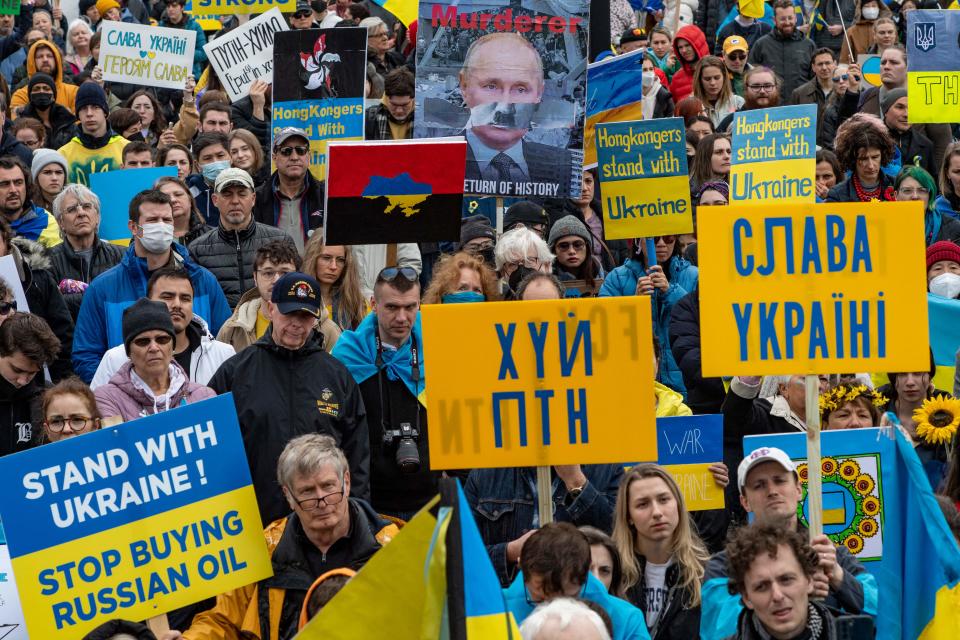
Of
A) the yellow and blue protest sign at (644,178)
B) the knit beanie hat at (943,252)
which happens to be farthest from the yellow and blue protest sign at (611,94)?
the knit beanie hat at (943,252)

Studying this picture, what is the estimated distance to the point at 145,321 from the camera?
761cm

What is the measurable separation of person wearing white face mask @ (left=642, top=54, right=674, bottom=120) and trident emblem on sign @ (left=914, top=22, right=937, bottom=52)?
2637 millimetres

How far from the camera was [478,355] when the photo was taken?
626 cm

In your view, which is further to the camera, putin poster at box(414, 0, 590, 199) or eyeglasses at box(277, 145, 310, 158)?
eyeglasses at box(277, 145, 310, 158)

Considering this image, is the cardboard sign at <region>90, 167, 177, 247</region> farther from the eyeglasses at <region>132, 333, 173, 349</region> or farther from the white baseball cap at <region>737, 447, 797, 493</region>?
the white baseball cap at <region>737, 447, 797, 493</region>

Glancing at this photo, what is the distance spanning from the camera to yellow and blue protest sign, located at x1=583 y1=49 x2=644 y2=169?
11.7 metres

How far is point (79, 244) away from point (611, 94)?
12.1 feet

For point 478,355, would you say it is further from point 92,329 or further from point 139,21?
point 139,21

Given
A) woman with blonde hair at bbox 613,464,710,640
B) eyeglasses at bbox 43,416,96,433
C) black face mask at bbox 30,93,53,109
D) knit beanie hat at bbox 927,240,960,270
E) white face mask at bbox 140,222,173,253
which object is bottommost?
woman with blonde hair at bbox 613,464,710,640

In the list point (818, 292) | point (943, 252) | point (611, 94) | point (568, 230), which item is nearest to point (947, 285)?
point (943, 252)

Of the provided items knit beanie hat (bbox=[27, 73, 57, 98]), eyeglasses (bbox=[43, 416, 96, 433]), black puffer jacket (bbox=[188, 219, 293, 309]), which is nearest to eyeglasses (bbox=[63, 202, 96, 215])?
black puffer jacket (bbox=[188, 219, 293, 309])

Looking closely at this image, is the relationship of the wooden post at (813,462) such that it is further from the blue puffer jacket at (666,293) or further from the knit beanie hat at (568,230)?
the knit beanie hat at (568,230)

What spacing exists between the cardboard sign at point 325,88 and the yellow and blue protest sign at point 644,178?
1.59 metres

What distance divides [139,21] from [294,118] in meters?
8.40
